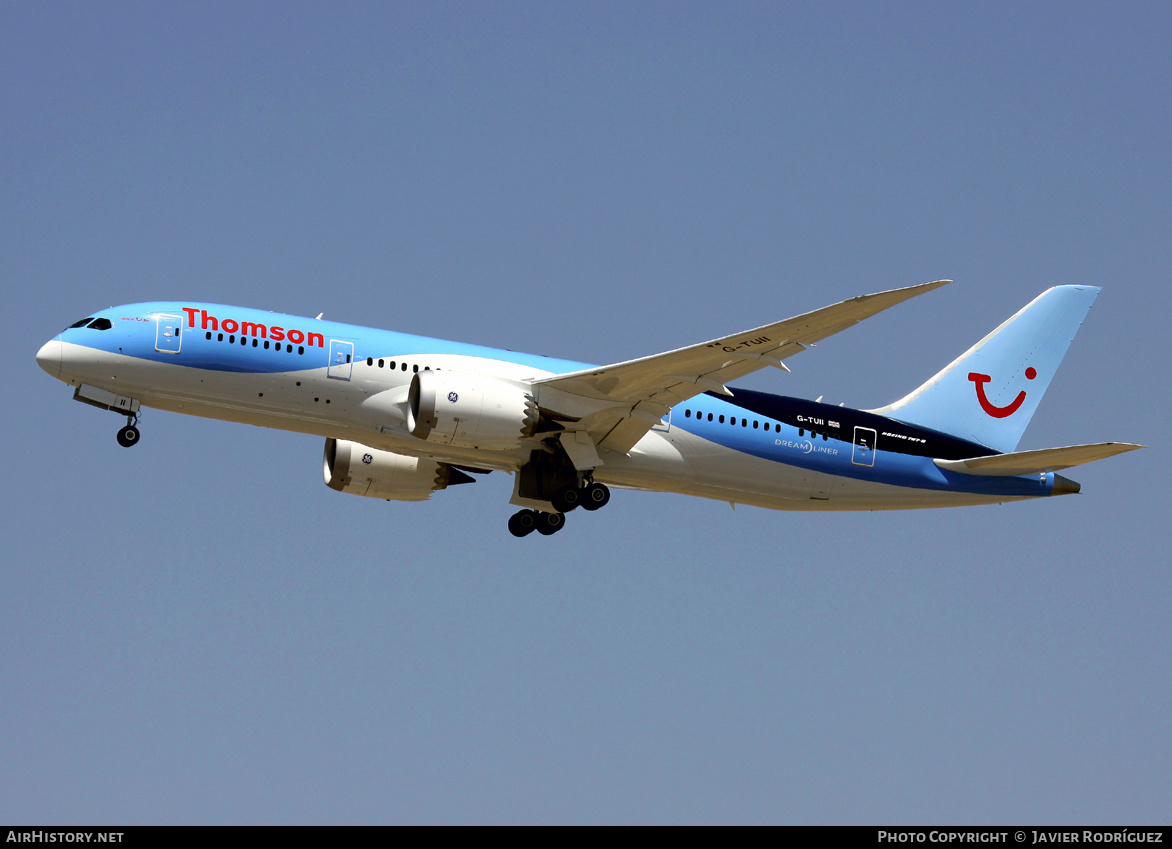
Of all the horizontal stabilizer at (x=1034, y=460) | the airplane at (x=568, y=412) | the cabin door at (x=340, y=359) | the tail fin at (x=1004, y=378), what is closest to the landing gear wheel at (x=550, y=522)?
the airplane at (x=568, y=412)

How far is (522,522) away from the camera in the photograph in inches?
1515

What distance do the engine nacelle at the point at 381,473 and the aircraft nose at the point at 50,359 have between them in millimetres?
→ 8837

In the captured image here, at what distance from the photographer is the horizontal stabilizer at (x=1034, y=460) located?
114ft

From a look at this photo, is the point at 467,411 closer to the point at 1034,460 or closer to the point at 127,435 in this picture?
the point at 127,435

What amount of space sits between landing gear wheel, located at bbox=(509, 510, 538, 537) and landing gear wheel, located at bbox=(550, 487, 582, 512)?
2530 millimetres

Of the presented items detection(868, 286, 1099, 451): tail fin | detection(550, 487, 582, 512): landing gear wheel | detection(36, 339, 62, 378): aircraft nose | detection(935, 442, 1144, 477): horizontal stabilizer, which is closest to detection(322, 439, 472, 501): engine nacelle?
detection(550, 487, 582, 512): landing gear wheel

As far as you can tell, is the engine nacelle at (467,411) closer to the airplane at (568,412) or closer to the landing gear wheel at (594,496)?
the airplane at (568,412)

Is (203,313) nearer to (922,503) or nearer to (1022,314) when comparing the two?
(922,503)

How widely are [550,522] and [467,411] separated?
20.2 feet

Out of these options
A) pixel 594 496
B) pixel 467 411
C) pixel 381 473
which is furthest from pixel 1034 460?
pixel 381 473

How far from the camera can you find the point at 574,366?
120 ft
